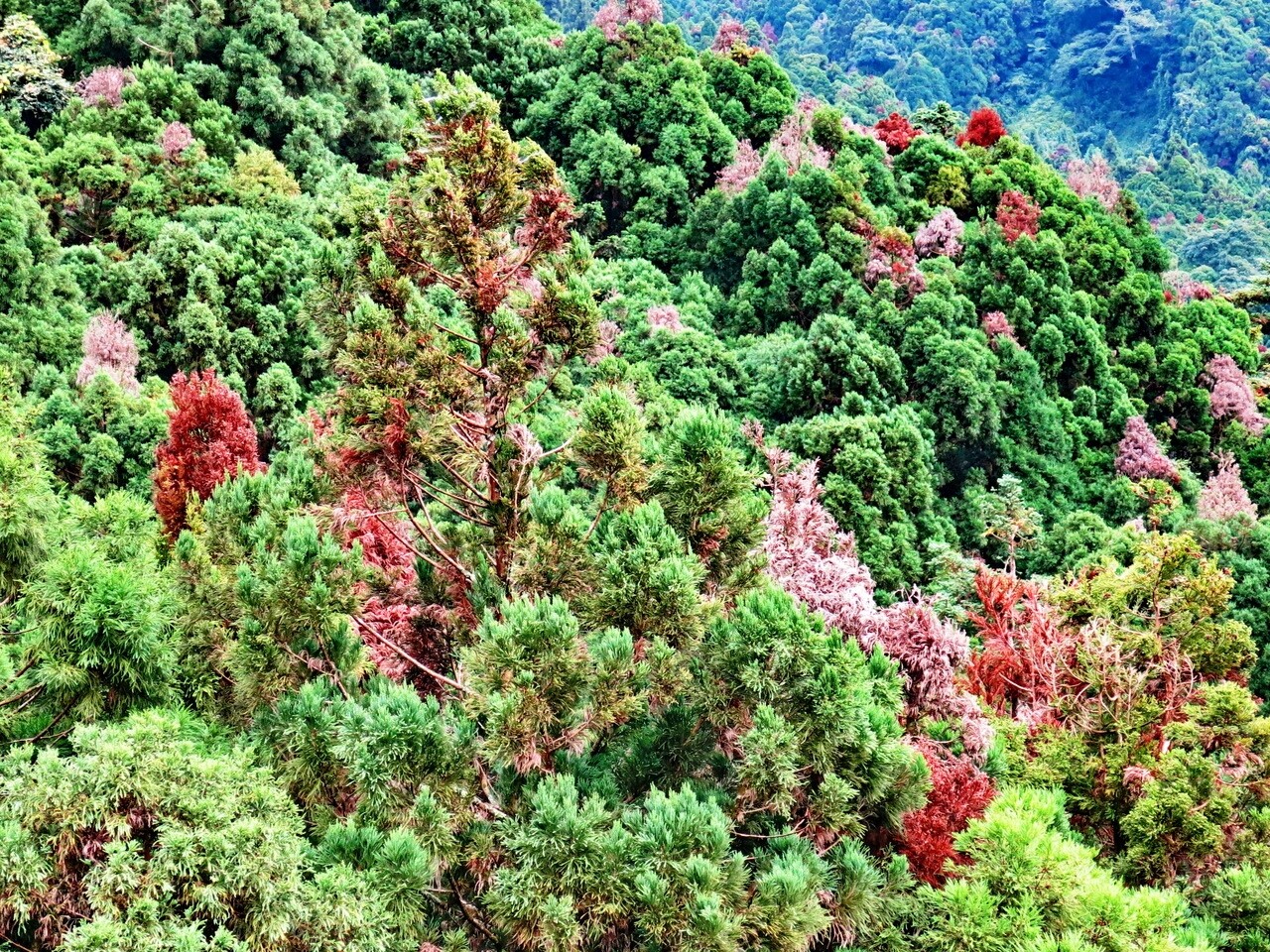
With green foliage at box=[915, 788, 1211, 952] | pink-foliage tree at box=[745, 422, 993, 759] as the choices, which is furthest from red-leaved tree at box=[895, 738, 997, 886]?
pink-foliage tree at box=[745, 422, 993, 759]

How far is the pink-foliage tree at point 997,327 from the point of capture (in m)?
19.9

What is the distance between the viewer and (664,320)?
18859 mm

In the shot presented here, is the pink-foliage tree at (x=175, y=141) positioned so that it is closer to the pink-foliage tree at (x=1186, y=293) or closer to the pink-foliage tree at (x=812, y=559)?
the pink-foliage tree at (x=812, y=559)

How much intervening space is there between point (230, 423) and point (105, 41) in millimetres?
16740

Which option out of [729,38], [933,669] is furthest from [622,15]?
[933,669]

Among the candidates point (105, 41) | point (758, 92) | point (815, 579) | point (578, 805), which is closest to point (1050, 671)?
point (815, 579)

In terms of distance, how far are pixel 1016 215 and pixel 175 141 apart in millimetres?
18909

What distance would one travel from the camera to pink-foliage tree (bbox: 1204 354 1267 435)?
69.2 feet

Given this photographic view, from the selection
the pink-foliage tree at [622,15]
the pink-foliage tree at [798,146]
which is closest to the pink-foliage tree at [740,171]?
the pink-foliage tree at [798,146]

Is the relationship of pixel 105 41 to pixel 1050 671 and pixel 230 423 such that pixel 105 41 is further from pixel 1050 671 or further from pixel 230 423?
pixel 1050 671

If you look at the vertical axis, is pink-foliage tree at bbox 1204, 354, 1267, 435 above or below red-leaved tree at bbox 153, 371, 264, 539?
above

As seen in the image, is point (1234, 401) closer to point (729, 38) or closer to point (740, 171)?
point (740, 171)

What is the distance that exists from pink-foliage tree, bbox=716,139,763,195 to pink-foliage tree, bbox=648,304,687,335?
4.83m

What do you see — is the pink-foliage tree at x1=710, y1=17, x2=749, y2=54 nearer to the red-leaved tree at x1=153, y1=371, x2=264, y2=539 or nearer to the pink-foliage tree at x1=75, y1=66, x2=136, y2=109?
the pink-foliage tree at x1=75, y1=66, x2=136, y2=109
